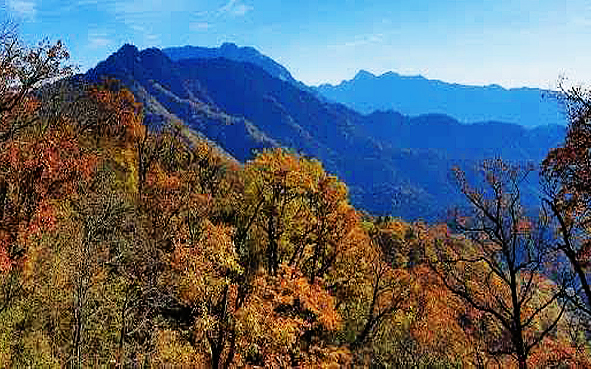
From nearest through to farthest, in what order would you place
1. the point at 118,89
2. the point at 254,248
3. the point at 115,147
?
the point at 254,248
the point at 115,147
the point at 118,89

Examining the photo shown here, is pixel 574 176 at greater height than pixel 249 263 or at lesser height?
greater

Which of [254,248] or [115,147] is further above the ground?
[115,147]

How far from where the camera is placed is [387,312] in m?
61.4

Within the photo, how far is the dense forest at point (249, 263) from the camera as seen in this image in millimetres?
24500

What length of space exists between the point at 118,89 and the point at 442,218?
81904 millimetres

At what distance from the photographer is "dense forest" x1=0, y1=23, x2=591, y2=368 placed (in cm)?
2450

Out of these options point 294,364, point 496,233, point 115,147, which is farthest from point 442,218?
point 115,147

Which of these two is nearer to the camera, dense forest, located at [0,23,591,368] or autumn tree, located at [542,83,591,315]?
autumn tree, located at [542,83,591,315]

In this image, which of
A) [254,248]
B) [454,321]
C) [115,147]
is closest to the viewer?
[254,248]

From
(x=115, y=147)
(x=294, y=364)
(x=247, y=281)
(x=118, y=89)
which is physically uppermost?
(x=118, y=89)

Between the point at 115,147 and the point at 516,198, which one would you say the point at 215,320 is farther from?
the point at 115,147

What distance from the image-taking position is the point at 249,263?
118 ft

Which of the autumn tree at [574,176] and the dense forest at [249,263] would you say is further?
the dense forest at [249,263]

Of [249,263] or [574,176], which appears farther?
[249,263]
